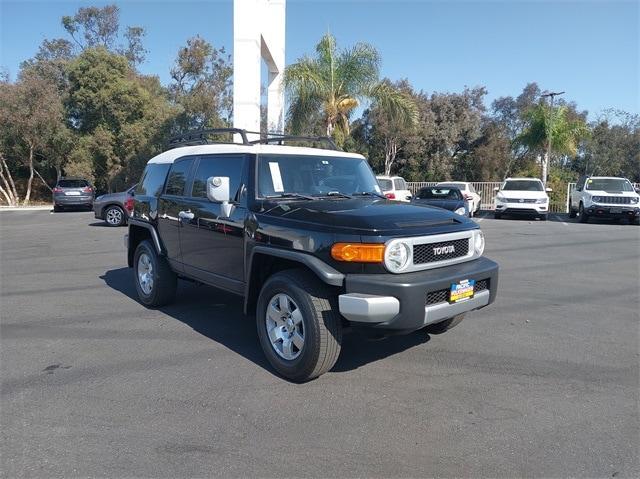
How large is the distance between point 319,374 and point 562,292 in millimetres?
4832

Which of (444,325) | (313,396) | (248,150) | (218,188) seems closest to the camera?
(313,396)

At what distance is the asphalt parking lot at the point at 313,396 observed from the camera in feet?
10.0

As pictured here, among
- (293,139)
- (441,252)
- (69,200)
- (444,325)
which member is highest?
(293,139)

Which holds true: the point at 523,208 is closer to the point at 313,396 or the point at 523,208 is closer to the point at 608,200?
the point at 608,200

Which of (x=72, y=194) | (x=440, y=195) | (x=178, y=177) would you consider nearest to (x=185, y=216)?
(x=178, y=177)

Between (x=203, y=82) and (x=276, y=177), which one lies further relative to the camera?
(x=203, y=82)

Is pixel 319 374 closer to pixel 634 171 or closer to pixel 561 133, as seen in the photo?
pixel 561 133

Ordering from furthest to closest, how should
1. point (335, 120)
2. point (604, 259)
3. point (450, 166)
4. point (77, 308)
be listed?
1. point (450, 166)
2. point (335, 120)
3. point (604, 259)
4. point (77, 308)

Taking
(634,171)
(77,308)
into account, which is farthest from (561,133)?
(77,308)

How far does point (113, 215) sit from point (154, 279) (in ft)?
38.4

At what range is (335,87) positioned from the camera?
19375mm

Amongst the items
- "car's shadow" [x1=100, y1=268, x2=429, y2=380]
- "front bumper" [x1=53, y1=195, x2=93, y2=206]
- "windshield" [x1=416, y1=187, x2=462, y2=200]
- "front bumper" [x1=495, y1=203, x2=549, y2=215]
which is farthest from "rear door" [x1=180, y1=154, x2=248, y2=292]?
"front bumper" [x1=53, y1=195, x2=93, y2=206]

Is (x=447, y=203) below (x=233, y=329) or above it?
above

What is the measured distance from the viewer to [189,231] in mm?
5578
